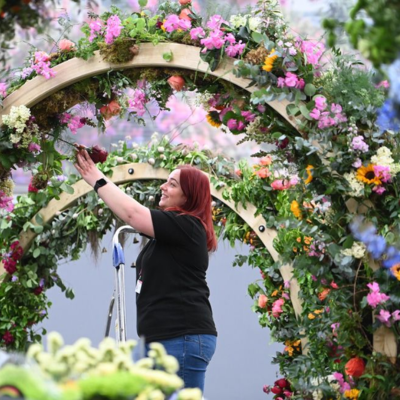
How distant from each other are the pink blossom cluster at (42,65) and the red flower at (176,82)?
0.46m

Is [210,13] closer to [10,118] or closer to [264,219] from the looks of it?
[10,118]

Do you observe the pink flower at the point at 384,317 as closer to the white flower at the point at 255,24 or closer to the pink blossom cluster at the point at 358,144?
the pink blossom cluster at the point at 358,144

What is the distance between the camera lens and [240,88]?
9.41 feet

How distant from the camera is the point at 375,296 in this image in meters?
2.47

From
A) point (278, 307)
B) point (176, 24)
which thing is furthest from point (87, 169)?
point (278, 307)

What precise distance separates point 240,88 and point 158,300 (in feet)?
2.67

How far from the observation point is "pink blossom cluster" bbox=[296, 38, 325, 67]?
2.67 meters

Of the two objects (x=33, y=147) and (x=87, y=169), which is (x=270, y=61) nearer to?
A: (x=87, y=169)

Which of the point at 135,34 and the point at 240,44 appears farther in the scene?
the point at 135,34

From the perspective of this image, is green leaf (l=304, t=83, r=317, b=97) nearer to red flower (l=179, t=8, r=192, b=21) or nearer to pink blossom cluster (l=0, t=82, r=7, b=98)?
red flower (l=179, t=8, r=192, b=21)

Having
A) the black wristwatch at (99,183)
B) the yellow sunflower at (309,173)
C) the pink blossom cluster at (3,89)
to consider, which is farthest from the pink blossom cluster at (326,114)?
the pink blossom cluster at (3,89)

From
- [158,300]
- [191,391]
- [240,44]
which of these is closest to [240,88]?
[240,44]

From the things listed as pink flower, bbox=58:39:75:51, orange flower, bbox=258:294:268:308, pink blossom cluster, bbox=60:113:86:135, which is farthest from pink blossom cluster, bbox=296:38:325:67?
orange flower, bbox=258:294:268:308

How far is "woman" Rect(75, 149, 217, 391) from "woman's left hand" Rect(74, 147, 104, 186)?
0.02m
